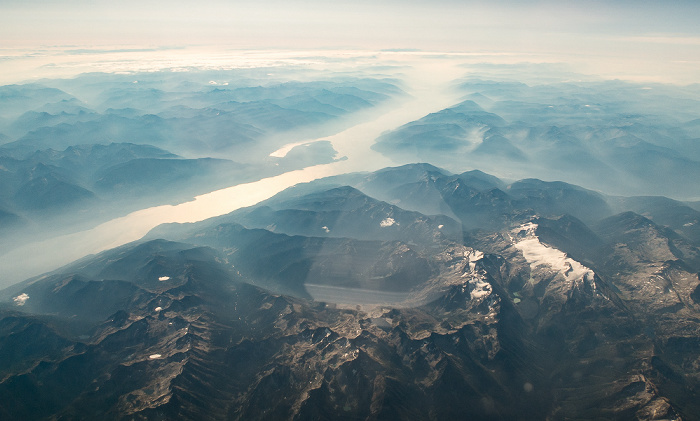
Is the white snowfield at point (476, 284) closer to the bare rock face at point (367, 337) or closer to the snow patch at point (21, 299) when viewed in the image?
the bare rock face at point (367, 337)

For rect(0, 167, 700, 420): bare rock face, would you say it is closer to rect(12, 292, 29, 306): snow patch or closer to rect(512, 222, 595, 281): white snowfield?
rect(512, 222, 595, 281): white snowfield

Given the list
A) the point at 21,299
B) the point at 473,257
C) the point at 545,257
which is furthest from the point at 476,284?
the point at 21,299

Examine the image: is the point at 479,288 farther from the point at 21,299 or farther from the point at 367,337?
the point at 21,299

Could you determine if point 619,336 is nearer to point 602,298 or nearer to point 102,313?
point 602,298

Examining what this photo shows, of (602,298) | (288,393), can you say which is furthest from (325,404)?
(602,298)

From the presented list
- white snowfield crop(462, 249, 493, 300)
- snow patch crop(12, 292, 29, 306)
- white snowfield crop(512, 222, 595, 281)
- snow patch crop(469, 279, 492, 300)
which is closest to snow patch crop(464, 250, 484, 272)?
white snowfield crop(462, 249, 493, 300)

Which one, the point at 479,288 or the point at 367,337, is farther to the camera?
the point at 479,288
